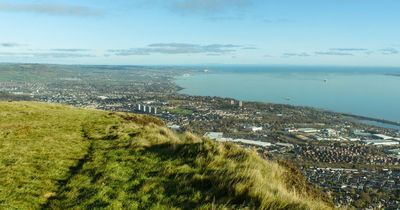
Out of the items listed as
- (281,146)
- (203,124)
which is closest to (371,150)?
(281,146)

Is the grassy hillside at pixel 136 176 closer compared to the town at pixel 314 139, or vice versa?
the grassy hillside at pixel 136 176

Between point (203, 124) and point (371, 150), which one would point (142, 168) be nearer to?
point (371, 150)

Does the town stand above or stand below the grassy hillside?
below

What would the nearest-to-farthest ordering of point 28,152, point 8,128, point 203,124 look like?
point 28,152 < point 8,128 < point 203,124

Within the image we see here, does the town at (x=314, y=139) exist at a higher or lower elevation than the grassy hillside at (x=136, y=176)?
lower

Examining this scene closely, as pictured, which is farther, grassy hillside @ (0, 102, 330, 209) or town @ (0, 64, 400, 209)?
town @ (0, 64, 400, 209)

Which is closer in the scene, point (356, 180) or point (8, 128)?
point (8, 128)

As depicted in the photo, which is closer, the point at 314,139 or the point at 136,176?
the point at 136,176

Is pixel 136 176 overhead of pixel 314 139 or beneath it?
overhead
